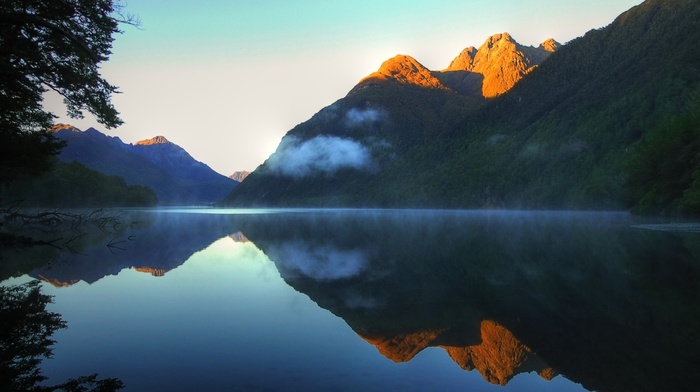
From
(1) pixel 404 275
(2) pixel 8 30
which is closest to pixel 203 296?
(1) pixel 404 275

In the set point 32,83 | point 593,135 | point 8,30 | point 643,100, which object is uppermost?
point 643,100

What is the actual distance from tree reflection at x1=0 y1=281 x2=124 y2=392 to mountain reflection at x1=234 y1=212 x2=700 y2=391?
234 inches

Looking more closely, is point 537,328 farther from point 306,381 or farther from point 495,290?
point 306,381

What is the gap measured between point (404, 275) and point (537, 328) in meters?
9.31

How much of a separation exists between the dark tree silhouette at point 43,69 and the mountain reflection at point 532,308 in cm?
1074

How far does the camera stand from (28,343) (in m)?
10.2

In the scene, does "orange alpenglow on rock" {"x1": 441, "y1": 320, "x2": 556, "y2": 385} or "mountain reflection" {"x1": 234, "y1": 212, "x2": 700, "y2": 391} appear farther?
"mountain reflection" {"x1": 234, "y1": 212, "x2": 700, "y2": 391}

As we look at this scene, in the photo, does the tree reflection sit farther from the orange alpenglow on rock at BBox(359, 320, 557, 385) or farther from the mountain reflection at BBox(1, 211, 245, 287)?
the orange alpenglow on rock at BBox(359, 320, 557, 385)

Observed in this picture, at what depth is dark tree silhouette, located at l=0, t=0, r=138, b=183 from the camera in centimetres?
1447

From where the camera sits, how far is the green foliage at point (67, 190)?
9225cm

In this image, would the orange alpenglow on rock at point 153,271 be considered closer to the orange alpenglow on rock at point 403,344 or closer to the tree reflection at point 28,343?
the tree reflection at point 28,343

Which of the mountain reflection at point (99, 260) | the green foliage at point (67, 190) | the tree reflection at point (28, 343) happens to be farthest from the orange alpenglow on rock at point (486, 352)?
the green foliage at point (67, 190)


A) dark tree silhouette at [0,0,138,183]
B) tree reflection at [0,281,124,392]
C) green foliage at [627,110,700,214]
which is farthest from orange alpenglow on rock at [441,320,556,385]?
green foliage at [627,110,700,214]

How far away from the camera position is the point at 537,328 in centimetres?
1177
